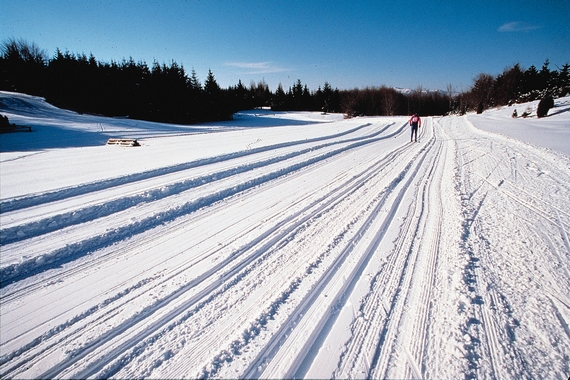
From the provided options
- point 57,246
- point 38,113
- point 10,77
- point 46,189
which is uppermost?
point 10,77

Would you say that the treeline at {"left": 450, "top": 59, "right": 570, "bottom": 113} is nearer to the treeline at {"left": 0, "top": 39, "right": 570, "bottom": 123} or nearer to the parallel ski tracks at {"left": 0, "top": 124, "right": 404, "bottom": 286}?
the treeline at {"left": 0, "top": 39, "right": 570, "bottom": 123}

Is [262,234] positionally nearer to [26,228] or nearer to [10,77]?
[26,228]

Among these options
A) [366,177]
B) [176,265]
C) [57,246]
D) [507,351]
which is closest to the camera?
[507,351]

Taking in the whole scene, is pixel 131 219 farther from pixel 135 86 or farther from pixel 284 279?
pixel 135 86

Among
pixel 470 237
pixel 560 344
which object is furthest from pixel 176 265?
pixel 470 237

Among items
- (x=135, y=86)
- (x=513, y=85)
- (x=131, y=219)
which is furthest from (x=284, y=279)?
(x=513, y=85)

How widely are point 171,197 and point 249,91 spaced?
8318 centimetres

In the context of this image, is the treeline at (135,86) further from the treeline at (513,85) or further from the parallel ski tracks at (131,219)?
the parallel ski tracks at (131,219)

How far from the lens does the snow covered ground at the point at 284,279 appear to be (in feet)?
6.58

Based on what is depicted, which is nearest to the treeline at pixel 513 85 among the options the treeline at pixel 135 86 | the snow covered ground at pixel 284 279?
the treeline at pixel 135 86

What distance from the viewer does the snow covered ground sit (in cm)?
201

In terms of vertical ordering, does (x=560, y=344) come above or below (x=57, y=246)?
below

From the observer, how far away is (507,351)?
6.60 feet

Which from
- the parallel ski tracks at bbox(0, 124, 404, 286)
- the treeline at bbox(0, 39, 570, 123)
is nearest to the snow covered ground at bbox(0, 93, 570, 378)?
the parallel ski tracks at bbox(0, 124, 404, 286)
